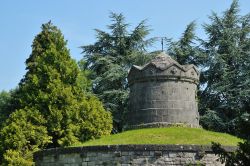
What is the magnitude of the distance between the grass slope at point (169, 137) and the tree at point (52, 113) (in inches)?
186

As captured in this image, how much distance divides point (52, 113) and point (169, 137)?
7.45m

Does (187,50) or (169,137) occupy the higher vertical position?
(187,50)

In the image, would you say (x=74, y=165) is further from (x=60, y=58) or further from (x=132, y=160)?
(x=60, y=58)

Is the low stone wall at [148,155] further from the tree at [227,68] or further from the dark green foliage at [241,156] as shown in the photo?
the tree at [227,68]

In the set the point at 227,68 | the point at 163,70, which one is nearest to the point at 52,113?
the point at 163,70

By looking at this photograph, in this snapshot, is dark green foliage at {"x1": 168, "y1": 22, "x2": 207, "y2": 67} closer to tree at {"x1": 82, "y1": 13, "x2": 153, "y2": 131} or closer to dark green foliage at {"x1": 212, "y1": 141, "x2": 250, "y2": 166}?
tree at {"x1": 82, "y1": 13, "x2": 153, "y2": 131}

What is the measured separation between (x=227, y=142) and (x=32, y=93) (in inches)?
417

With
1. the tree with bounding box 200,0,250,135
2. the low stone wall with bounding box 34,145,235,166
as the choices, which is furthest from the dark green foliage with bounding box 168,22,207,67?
the low stone wall with bounding box 34,145,235,166

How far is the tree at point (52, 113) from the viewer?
23281 millimetres

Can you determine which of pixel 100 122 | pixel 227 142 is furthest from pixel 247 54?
pixel 227 142

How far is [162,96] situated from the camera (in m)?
21.7

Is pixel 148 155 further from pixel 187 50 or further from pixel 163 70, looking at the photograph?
pixel 187 50

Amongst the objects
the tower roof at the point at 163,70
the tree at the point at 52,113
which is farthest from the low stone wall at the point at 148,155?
the tree at the point at 52,113

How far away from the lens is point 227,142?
61.9ft
